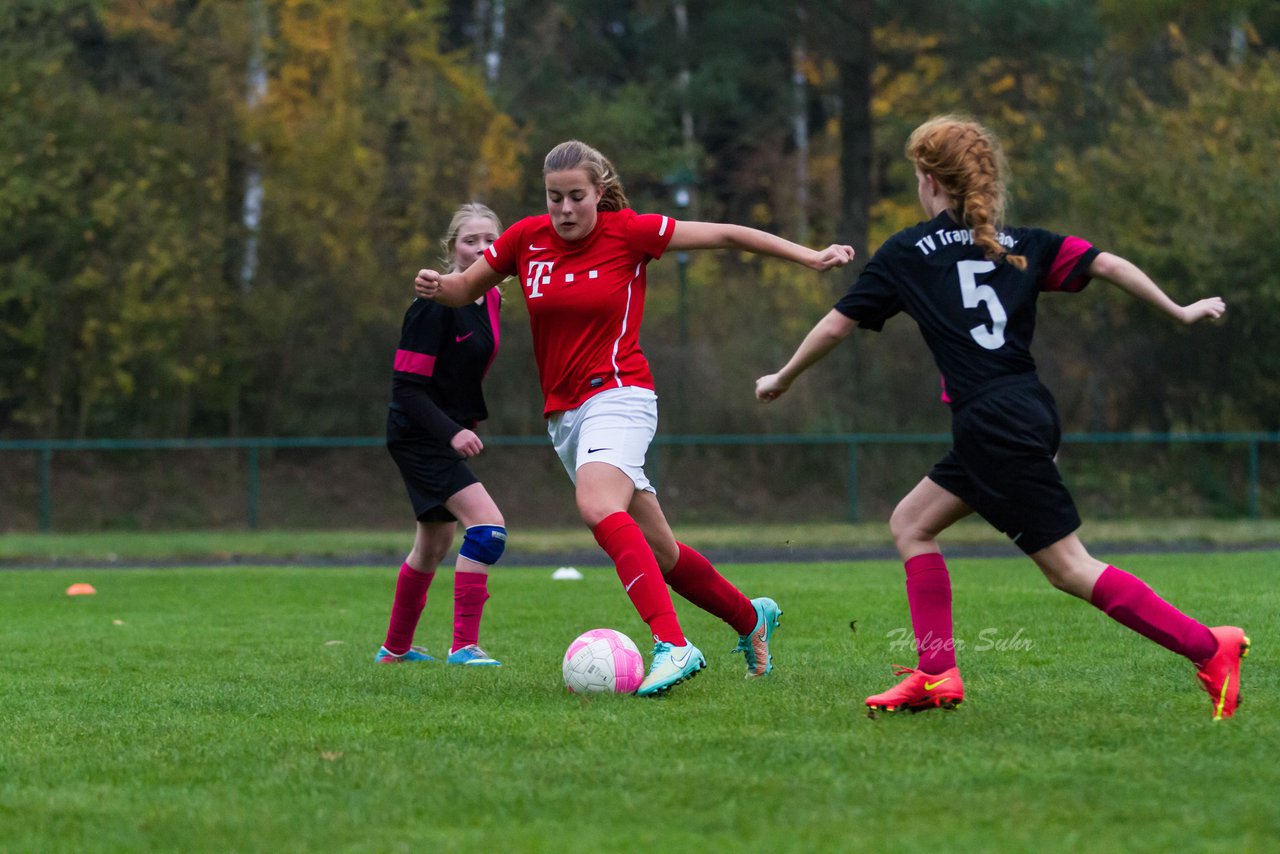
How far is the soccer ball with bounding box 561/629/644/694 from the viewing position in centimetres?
574

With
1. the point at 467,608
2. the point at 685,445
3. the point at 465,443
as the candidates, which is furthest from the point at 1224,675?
the point at 685,445

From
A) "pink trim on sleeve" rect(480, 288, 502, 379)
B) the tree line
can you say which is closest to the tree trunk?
the tree line

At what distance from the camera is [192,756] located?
4.63 m

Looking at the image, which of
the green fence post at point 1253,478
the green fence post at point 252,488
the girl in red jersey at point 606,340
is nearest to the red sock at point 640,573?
the girl in red jersey at point 606,340

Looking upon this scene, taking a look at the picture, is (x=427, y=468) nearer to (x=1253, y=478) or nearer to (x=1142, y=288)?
(x=1142, y=288)

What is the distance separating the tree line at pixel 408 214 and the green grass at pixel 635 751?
55.4ft

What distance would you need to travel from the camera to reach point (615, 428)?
579cm

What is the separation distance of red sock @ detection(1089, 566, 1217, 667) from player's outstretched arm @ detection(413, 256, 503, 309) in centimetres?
258

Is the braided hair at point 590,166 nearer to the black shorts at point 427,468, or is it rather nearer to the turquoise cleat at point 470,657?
the black shorts at point 427,468

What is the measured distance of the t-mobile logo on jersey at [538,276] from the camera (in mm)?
5879

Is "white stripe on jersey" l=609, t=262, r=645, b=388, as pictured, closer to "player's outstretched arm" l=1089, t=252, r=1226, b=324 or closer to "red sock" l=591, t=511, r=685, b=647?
"red sock" l=591, t=511, r=685, b=647

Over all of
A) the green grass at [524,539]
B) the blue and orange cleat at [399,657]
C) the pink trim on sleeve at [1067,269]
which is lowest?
the green grass at [524,539]

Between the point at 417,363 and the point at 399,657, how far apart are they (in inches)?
53.8

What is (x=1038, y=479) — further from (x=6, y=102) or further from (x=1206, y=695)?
(x=6, y=102)
